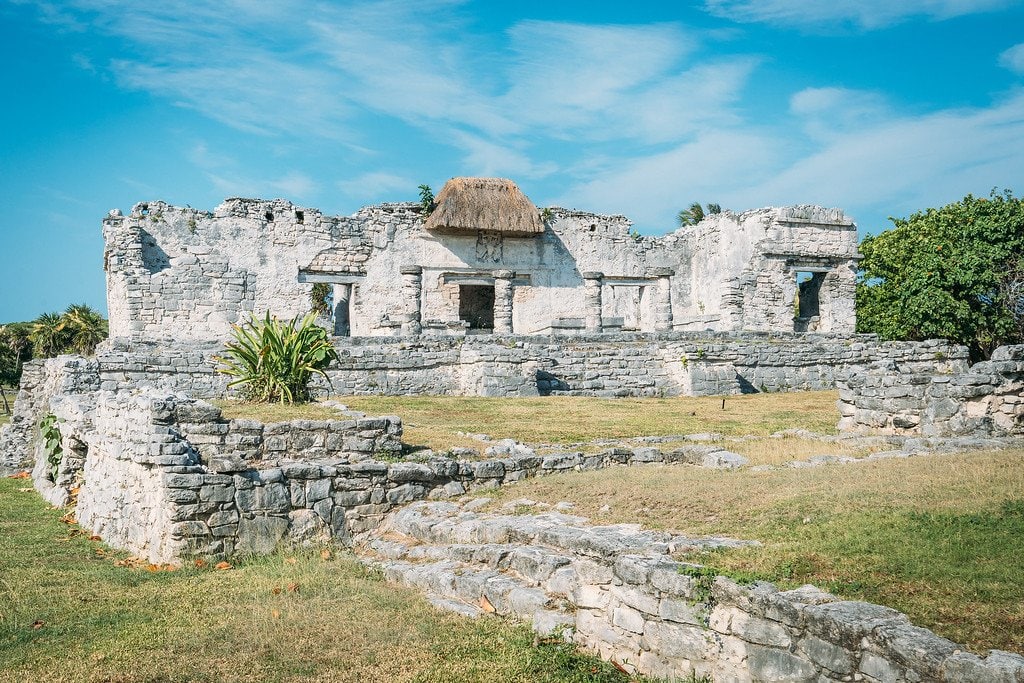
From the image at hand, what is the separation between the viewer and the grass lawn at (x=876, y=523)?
369 cm

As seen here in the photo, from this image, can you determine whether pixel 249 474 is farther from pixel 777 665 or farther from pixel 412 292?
pixel 412 292

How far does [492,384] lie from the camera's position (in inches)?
597

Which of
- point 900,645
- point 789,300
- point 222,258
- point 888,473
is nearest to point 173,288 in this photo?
point 222,258

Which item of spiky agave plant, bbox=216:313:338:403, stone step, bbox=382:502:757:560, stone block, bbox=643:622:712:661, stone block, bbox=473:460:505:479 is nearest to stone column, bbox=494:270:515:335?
spiky agave plant, bbox=216:313:338:403

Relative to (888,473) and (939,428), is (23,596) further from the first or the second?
(939,428)

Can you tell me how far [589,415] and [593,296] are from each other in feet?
38.9

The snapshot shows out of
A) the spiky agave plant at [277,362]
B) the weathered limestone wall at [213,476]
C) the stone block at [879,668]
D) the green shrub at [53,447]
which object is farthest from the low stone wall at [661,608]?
the green shrub at [53,447]

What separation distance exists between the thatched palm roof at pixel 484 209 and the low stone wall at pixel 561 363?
709cm

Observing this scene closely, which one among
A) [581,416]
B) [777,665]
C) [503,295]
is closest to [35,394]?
[581,416]

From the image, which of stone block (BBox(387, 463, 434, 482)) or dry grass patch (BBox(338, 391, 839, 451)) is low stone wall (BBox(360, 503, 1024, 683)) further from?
dry grass patch (BBox(338, 391, 839, 451))

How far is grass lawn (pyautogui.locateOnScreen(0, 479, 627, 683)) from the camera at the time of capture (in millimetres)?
4395

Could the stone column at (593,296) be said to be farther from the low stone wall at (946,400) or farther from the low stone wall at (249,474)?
the low stone wall at (249,474)

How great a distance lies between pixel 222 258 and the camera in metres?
21.1

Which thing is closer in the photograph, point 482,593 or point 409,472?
point 482,593
